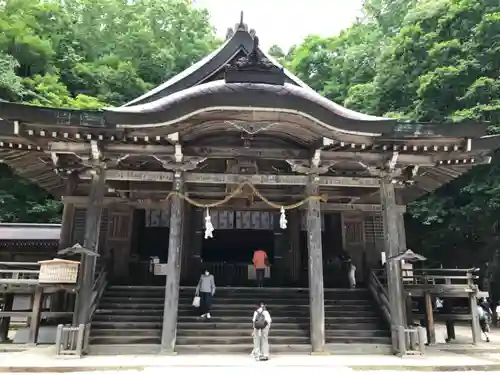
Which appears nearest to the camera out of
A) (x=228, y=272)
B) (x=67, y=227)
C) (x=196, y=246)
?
(x=67, y=227)

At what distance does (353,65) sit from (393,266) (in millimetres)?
22639

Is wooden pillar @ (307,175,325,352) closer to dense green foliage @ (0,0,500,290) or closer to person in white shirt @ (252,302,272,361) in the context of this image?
person in white shirt @ (252,302,272,361)

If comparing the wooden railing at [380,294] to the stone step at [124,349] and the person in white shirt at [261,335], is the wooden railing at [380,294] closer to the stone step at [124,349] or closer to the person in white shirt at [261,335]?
the person in white shirt at [261,335]

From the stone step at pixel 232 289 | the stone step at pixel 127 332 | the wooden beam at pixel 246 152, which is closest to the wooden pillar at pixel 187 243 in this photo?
the stone step at pixel 232 289

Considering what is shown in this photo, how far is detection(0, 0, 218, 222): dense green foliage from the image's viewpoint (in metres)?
23.2

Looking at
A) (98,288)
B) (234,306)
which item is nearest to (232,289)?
(234,306)

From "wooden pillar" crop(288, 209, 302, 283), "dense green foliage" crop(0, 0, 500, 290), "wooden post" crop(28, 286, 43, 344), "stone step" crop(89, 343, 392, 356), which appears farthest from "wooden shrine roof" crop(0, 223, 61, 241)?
A: "wooden pillar" crop(288, 209, 302, 283)

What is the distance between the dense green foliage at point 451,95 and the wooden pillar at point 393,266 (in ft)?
32.1

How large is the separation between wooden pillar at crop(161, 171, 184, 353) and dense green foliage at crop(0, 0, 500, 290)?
1401 cm

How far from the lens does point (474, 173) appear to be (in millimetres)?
19234

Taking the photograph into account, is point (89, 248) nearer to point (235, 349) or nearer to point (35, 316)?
point (35, 316)

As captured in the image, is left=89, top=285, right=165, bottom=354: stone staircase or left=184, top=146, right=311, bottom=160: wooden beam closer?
left=89, top=285, right=165, bottom=354: stone staircase

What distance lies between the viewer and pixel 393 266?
1025 centimetres

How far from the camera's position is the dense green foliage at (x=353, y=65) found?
64.4 ft
